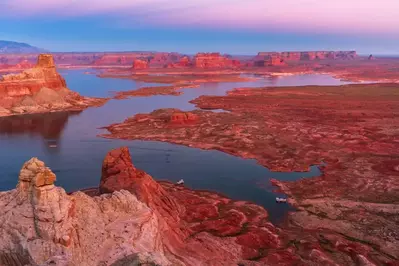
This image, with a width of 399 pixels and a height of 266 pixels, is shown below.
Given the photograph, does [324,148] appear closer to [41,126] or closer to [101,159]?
[101,159]

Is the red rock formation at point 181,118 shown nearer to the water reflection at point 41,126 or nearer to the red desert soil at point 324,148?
the red desert soil at point 324,148

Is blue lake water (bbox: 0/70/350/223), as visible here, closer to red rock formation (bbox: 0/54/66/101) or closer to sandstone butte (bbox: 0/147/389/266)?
sandstone butte (bbox: 0/147/389/266)

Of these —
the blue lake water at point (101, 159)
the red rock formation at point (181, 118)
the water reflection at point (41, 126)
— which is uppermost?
the red rock formation at point (181, 118)

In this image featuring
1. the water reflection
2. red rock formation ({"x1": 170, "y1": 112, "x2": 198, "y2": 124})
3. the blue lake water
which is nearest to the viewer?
the blue lake water

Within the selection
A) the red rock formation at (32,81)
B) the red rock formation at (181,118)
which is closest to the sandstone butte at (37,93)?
the red rock formation at (32,81)

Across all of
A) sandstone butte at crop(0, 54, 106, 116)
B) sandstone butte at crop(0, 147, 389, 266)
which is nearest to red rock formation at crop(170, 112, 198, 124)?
sandstone butte at crop(0, 54, 106, 116)

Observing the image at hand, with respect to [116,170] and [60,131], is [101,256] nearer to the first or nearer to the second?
[116,170]

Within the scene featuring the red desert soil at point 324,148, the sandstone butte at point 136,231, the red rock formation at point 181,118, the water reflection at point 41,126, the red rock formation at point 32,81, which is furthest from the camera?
the red rock formation at point 32,81

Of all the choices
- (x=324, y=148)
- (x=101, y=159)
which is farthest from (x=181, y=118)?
(x=324, y=148)
